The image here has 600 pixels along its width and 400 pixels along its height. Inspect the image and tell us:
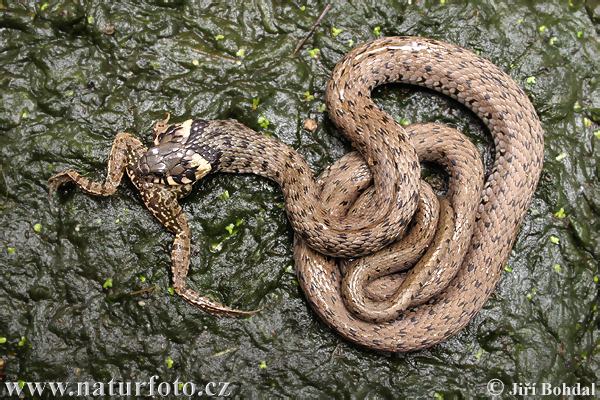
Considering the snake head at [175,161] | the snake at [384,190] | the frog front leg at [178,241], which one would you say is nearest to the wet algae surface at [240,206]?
the frog front leg at [178,241]

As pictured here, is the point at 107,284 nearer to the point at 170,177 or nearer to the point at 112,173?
the point at 112,173

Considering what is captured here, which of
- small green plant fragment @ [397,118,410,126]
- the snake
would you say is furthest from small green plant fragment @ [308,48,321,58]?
small green plant fragment @ [397,118,410,126]

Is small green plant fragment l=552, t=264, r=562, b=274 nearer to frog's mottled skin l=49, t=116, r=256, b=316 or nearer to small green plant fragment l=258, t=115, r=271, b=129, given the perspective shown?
frog's mottled skin l=49, t=116, r=256, b=316

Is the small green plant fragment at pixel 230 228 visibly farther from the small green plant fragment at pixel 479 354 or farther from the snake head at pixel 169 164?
the small green plant fragment at pixel 479 354

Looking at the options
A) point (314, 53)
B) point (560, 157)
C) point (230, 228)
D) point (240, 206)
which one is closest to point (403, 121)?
point (314, 53)

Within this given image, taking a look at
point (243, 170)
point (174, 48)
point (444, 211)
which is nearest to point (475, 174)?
point (444, 211)
